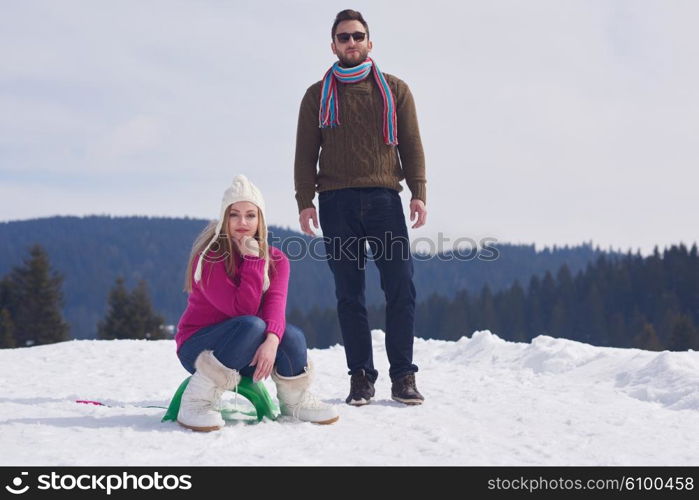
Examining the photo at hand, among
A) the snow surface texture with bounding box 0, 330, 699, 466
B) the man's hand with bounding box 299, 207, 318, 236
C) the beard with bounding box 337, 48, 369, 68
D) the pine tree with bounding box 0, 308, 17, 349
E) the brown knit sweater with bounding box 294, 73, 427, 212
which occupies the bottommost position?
the pine tree with bounding box 0, 308, 17, 349

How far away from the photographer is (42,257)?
1613 inches

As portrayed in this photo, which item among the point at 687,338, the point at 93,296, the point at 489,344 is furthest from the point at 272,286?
the point at 93,296

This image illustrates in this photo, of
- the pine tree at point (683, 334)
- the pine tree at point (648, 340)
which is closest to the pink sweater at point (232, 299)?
the pine tree at point (683, 334)

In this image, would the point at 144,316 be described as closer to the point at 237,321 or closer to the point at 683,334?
the point at 237,321

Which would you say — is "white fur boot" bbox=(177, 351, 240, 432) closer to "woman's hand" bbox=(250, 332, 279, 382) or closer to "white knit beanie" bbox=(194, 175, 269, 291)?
"woman's hand" bbox=(250, 332, 279, 382)

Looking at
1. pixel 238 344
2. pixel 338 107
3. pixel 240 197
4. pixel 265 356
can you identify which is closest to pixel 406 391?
pixel 265 356

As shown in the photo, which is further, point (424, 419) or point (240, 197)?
point (424, 419)

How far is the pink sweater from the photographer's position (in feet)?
12.6

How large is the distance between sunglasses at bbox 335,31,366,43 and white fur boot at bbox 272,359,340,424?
2319mm

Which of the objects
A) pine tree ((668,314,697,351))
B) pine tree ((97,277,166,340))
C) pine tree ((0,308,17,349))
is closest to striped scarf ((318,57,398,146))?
pine tree ((97,277,166,340))

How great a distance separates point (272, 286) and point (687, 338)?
56.1 m

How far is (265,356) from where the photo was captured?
3777 mm

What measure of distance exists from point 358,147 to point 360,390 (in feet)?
5.69
